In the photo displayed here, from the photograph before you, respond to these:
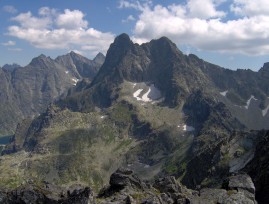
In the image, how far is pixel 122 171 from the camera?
5984cm

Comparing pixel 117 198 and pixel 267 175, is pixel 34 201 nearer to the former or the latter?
pixel 117 198

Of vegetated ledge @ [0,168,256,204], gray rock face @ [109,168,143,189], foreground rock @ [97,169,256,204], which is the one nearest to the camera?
vegetated ledge @ [0,168,256,204]

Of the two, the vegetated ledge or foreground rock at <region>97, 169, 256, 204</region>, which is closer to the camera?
the vegetated ledge

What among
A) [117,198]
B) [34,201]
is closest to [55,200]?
[34,201]

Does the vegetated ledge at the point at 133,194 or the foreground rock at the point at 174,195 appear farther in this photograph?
the foreground rock at the point at 174,195

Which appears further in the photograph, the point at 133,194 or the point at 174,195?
the point at 174,195

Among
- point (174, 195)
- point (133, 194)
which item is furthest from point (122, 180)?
point (174, 195)

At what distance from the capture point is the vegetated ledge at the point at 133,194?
47.2 metres

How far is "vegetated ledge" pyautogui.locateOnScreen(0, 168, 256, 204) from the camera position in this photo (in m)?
47.2

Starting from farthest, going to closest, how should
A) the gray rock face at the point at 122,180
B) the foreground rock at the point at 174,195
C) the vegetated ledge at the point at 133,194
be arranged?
the gray rock face at the point at 122,180, the foreground rock at the point at 174,195, the vegetated ledge at the point at 133,194

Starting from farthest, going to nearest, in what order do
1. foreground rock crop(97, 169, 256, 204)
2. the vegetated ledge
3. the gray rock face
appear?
the gray rock face → foreground rock crop(97, 169, 256, 204) → the vegetated ledge

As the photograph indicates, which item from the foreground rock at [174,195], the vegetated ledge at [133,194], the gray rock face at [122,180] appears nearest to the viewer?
the vegetated ledge at [133,194]

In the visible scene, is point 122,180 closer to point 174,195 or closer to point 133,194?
point 133,194

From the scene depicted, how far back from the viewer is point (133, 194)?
173ft
